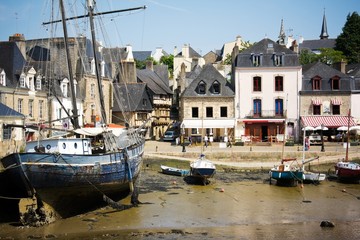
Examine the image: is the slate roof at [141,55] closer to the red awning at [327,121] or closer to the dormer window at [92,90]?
the dormer window at [92,90]

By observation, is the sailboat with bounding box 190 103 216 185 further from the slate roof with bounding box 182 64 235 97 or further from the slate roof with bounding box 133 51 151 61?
the slate roof with bounding box 133 51 151 61

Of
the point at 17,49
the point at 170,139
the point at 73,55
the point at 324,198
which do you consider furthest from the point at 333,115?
the point at 17,49

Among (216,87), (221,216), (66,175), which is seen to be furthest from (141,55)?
(66,175)

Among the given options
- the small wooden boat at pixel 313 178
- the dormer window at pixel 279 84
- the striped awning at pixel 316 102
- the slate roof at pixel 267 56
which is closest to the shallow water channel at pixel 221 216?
the small wooden boat at pixel 313 178

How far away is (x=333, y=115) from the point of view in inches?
1889

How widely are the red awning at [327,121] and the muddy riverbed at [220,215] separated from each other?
1486cm

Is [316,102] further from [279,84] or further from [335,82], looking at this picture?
[279,84]

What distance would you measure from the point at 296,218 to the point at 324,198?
231 inches

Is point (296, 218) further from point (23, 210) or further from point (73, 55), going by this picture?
point (73, 55)

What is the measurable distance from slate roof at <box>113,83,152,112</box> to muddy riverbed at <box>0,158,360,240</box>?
23960 mm

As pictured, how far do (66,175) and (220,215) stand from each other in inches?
291

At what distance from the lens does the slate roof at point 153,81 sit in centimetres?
6278

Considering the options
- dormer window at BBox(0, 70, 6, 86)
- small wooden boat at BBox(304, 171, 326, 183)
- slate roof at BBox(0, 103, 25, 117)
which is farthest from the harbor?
dormer window at BBox(0, 70, 6, 86)

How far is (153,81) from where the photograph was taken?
67188mm
